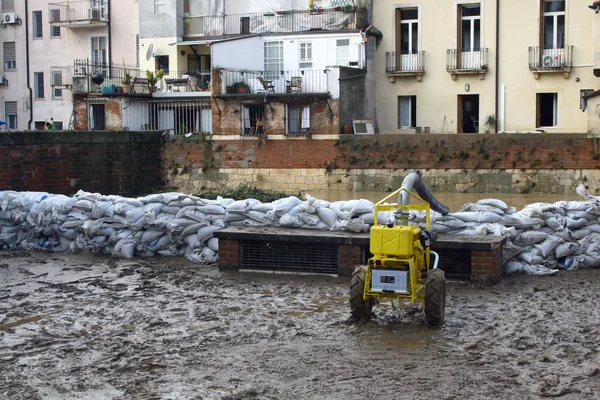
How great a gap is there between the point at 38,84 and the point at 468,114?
21.3 m

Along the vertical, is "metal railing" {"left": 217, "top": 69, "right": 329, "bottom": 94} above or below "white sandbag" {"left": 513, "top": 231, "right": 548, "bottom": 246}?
above

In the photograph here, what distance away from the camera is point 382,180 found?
28.7 m

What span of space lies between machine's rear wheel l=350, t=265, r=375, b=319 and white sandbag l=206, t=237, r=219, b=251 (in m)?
3.84

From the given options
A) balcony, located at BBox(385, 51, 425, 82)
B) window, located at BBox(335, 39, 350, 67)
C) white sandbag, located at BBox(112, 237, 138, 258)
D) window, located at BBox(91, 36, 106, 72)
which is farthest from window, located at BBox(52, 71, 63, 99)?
white sandbag, located at BBox(112, 237, 138, 258)

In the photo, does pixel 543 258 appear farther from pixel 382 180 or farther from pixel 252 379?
pixel 382 180

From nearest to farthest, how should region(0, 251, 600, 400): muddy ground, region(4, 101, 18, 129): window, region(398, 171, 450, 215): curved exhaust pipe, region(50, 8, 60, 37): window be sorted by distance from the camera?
region(0, 251, 600, 400): muddy ground < region(398, 171, 450, 215): curved exhaust pipe < region(50, 8, 60, 37): window < region(4, 101, 18, 129): window

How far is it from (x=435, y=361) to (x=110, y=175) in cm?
1404

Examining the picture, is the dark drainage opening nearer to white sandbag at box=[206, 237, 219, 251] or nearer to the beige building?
white sandbag at box=[206, 237, 219, 251]

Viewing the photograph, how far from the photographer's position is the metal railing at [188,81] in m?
33.9

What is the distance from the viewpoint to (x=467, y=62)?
3222 cm

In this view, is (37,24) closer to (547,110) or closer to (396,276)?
(547,110)

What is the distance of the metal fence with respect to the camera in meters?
32.9

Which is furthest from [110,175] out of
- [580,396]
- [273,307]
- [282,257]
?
[580,396]

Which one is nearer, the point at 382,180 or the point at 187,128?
the point at 382,180
